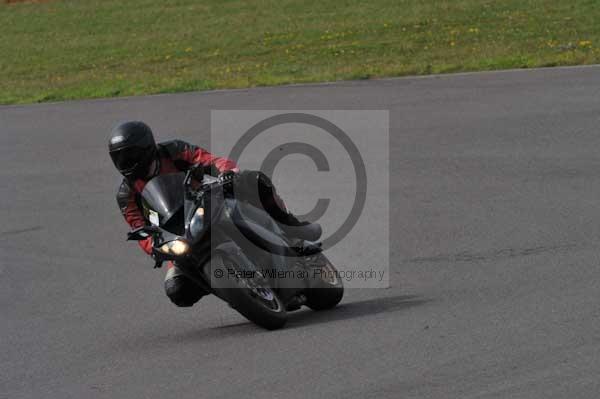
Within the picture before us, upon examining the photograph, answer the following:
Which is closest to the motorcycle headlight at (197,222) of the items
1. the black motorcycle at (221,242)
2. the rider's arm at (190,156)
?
the black motorcycle at (221,242)

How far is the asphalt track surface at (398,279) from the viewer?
6320mm

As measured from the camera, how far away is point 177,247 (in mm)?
7230

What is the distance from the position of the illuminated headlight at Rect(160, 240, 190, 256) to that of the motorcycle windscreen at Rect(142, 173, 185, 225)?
16cm

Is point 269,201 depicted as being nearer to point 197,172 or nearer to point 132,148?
point 197,172

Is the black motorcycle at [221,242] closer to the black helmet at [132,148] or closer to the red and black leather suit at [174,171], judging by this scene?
the red and black leather suit at [174,171]

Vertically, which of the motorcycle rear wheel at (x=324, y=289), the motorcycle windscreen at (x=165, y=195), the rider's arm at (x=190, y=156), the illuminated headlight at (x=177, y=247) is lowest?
the motorcycle rear wheel at (x=324, y=289)

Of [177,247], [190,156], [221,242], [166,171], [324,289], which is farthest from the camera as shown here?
[324,289]

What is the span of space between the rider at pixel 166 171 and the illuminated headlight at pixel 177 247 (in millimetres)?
373

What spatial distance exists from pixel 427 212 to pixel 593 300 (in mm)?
3754

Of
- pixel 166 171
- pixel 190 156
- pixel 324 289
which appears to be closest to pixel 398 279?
pixel 324 289

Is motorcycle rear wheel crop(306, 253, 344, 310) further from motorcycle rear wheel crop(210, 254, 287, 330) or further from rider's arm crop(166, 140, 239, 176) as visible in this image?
rider's arm crop(166, 140, 239, 176)

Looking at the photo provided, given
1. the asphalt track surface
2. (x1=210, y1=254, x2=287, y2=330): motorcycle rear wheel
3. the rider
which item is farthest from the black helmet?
the asphalt track surface

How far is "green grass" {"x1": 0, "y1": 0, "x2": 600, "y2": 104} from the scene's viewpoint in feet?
66.2

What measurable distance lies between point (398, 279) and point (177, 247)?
93.7 inches
